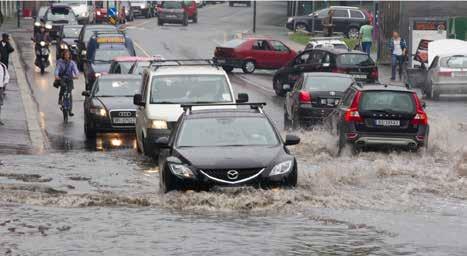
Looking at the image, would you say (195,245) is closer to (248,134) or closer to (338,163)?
(248,134)

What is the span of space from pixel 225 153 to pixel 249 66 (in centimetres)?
3248

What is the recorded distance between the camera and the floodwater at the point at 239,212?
12.4m

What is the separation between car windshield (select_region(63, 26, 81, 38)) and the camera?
51.6 metres

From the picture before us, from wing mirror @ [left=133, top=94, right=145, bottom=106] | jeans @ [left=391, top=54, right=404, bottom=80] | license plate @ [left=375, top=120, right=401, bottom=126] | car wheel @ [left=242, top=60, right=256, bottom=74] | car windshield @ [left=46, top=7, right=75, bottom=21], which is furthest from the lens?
car windshield @ [left=46, top=7, right=75, bottom=21]

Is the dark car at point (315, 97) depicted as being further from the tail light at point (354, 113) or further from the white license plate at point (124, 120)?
the tail light at point (354, 113)

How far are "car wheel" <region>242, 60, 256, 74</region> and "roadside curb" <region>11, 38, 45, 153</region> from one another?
338 inches

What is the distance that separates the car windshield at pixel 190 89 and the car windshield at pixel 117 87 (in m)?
5.14

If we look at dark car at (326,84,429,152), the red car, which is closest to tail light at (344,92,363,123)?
dark car at (326,84,429,152)

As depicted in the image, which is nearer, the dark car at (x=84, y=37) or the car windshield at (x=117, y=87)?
the car windshield at (x=117, y=87)

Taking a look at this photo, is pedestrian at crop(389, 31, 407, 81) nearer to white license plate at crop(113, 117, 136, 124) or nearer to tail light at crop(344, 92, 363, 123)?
white license plate at crop(113, 117, 136, 124)

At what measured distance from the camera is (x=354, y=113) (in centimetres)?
2216

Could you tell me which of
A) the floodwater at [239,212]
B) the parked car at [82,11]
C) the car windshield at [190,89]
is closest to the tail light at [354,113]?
the floodwater at [239,212]

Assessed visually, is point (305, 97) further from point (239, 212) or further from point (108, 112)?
point (239, 212)

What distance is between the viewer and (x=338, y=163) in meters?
20.9
